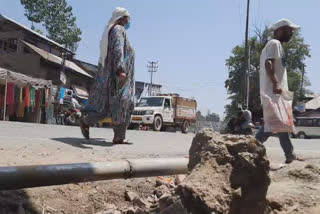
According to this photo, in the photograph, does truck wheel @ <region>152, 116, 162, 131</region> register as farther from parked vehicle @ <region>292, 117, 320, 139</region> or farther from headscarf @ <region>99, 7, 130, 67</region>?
headscarf @ <region>99, 7, 130, 67</region>

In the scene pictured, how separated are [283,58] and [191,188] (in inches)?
130

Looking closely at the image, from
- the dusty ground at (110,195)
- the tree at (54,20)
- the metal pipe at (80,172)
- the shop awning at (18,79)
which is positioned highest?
the tree at (54,20)

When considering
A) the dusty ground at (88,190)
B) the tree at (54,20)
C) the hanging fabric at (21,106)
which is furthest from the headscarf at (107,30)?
the tree at (54,20)

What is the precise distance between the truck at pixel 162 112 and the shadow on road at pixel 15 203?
20.2 meters

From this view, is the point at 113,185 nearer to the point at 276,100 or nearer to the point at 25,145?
the point at 25,145

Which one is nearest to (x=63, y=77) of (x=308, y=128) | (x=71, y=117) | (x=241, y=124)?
(x=71, y=117)

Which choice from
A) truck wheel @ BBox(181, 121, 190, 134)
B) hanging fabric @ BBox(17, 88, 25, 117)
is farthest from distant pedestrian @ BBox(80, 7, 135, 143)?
truck wheel @ BBox(181, 121, 190, 134)

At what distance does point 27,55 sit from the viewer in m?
28.2

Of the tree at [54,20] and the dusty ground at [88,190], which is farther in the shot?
the tree at [54,20]

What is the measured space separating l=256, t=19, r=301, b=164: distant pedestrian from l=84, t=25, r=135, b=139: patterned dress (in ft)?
5.98

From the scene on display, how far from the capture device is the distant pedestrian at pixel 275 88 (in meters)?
4.78

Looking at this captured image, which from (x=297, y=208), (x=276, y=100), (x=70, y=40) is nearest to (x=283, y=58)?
(x=276, y=100)

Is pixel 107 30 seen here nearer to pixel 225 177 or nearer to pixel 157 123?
pixel 225 177

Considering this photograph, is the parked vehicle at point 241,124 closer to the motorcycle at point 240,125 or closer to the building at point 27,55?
the motorcycle at point 240,125
